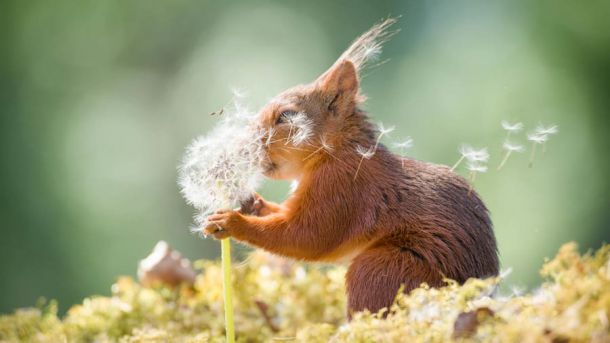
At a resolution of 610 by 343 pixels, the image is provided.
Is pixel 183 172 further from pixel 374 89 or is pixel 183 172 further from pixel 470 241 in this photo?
pixel 374 89

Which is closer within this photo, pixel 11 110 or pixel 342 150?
pixel 342 150

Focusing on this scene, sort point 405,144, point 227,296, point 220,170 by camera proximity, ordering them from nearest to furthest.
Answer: point 227,296
point 220,170
point 405,144

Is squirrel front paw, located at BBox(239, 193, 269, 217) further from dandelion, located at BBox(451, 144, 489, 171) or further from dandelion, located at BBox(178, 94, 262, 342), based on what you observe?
dandelion, located at BBox(451, 144, 489, 171)

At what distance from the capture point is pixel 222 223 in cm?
179

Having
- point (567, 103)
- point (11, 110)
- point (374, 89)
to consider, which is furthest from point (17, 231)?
point (567, 103)

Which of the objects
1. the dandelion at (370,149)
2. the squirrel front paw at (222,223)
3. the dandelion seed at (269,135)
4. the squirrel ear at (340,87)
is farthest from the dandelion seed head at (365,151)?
the squirrel front paw at (222,223)

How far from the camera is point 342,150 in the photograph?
6.57 feet

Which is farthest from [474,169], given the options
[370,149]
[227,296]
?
[227,296]

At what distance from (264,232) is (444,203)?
456 mm

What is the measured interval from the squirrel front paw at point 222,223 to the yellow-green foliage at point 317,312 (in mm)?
250

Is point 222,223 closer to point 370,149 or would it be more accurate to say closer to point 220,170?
point 220,170

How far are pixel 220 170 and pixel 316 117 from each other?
0.39m

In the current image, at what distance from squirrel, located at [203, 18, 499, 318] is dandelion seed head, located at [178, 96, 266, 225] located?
0.15ft

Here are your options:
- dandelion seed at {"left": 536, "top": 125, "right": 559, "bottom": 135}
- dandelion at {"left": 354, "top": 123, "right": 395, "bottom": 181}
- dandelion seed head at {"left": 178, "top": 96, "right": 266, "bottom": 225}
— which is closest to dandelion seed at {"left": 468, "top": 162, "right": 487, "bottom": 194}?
dandelion seed at {"left": 536, "top": 125, "right": 559, "bottom": 135}
